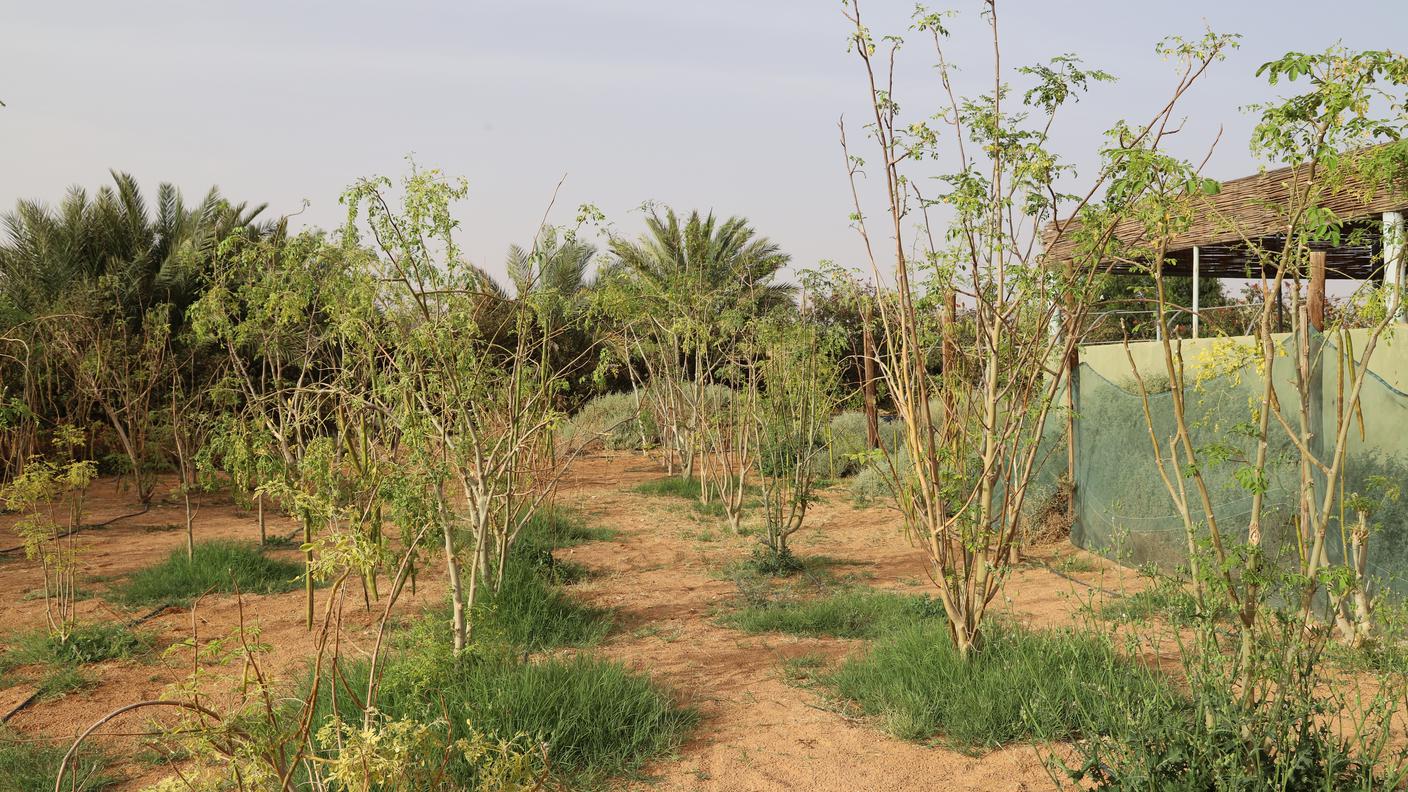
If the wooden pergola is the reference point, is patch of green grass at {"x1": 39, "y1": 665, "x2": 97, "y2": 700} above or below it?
below

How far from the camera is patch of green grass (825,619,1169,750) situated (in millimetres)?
3764

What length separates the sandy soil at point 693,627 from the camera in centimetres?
363

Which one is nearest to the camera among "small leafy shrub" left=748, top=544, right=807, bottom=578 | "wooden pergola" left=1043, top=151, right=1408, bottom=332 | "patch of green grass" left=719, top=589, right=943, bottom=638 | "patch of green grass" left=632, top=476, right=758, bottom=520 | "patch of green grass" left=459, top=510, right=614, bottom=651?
"wooden pergola" left=1043, top=151, right=1408, bottom=332

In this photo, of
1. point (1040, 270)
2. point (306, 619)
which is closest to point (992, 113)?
point (1040, 270)

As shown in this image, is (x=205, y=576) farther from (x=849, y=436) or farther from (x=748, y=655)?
(x=849, y=436)

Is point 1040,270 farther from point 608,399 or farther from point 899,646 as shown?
point 608,399

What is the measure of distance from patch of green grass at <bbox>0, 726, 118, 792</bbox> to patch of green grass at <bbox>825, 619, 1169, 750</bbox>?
288 centimetres

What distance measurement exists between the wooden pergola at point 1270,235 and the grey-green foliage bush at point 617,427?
245 inches

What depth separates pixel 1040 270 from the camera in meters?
4.07

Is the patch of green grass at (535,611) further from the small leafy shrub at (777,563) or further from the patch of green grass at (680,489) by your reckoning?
the patch of green grass at (680,489)

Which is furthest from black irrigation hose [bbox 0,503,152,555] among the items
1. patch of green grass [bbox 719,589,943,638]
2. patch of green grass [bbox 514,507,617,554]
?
patch of green grass [bbox 719,589,943,638]

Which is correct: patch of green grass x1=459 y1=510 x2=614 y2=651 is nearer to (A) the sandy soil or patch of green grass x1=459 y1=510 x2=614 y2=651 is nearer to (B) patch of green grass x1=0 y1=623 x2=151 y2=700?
(A) the sandy soil

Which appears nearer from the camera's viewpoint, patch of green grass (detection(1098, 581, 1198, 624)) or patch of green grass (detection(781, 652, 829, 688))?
patch of green grass (detection(1098, 581, 1198, 624))

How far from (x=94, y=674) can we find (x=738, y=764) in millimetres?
3314
